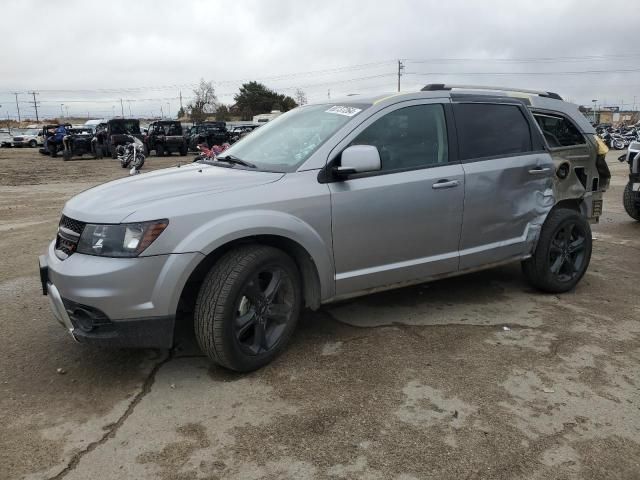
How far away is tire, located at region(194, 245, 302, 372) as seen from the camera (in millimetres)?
3133

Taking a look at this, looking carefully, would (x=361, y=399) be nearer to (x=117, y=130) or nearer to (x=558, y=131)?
(x=558, y=131)

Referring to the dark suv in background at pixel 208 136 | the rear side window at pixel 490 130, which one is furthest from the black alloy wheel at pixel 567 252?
the dark suv in background at pixel 208 136

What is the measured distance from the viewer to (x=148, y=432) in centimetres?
279

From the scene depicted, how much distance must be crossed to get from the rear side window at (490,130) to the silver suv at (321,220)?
13 millimetres

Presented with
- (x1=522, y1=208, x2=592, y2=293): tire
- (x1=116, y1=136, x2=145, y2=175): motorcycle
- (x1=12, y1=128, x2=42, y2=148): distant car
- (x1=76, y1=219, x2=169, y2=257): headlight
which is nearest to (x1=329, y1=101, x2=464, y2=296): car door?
(x1=522, y1=208, x2=592, y2=293): tire

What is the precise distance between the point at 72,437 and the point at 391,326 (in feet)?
7.39

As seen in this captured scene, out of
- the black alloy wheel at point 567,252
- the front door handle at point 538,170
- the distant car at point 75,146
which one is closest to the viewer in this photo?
the front door handle at point 538,170

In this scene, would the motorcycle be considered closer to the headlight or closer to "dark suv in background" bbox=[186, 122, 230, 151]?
"dark suv in background" bbox=[186, 122, 230, 151]

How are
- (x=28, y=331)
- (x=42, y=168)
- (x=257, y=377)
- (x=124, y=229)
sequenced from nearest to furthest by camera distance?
1. (x=124, y=229)
2. (x=257, y=377)
3. (x=28, y=331)
4. (x=42, y=168)

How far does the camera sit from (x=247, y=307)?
3.31 metres

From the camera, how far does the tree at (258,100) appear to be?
78625mm

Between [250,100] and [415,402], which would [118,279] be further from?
[250,100]

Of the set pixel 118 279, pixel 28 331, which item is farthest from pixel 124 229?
pixel 28 331

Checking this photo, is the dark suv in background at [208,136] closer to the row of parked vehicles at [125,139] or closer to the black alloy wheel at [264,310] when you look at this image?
the row of parked vehicles at [125,139]
